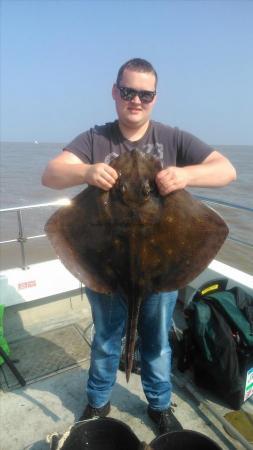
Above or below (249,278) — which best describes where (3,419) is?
below

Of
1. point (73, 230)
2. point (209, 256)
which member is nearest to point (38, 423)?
point (73, 230)

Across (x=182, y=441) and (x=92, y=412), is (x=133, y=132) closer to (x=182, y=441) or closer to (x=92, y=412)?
(x=182, y=441)

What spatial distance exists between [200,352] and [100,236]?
1.96m

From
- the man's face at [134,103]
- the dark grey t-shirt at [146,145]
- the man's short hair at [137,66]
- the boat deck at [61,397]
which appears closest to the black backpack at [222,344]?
the boat deck at [61,397]

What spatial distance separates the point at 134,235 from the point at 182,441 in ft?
5.07

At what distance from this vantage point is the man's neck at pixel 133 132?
8.75 ft

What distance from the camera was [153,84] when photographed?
2.51m

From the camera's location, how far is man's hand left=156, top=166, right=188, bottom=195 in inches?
81.9

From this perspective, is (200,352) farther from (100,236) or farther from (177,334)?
(100,236)

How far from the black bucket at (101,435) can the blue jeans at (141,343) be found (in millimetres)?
473

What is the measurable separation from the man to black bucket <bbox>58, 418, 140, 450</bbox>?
47cm

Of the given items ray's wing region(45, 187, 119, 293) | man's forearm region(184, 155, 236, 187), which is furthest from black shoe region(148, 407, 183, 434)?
man's forearm region(184, 155, 236, 187)

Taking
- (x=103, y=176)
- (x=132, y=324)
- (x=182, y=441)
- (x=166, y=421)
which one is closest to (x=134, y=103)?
(x=103, y=176)

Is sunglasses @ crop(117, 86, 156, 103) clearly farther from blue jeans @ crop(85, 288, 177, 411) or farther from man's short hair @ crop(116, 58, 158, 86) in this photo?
blue jeans @ crop(85, 288, 177, 411)
